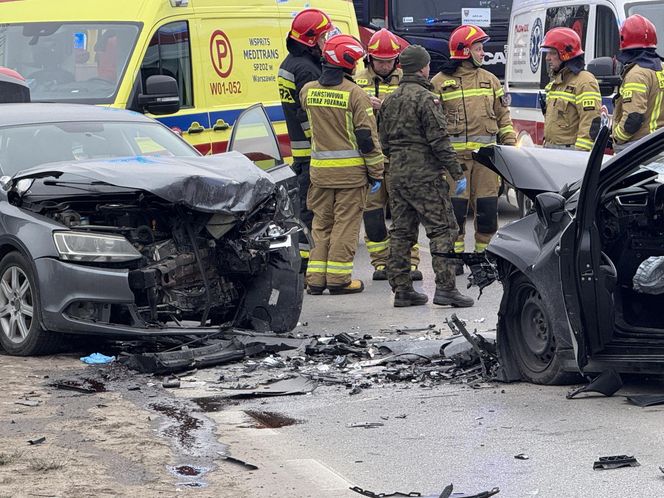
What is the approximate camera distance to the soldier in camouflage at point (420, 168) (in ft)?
34.9

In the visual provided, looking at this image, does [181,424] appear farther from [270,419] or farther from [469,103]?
[469,103]

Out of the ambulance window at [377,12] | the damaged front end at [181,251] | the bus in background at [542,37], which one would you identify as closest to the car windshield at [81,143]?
the damaged front end at [181,251]

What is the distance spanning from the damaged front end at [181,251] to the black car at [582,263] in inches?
67.6

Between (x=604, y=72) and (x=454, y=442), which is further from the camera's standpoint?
(x=604, y=72)

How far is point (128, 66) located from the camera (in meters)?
11.6

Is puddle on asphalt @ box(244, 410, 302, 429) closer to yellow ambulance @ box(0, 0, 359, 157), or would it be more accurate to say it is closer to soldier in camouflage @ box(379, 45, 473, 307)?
soldier in camouflage @ box(379, 45, 473, 307)

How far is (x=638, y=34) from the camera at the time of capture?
11336mm

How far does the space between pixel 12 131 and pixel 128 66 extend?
2.49 m

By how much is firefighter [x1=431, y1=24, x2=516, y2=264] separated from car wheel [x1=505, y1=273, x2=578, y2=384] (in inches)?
172

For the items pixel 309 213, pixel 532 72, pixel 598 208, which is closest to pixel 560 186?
pixel 598 208

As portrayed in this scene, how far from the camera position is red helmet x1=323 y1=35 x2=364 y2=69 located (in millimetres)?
10859

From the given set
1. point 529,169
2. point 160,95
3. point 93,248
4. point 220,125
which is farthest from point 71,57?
point 529,169

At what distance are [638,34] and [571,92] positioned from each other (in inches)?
30.6

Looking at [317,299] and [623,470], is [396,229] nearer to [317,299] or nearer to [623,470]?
[317,299]
